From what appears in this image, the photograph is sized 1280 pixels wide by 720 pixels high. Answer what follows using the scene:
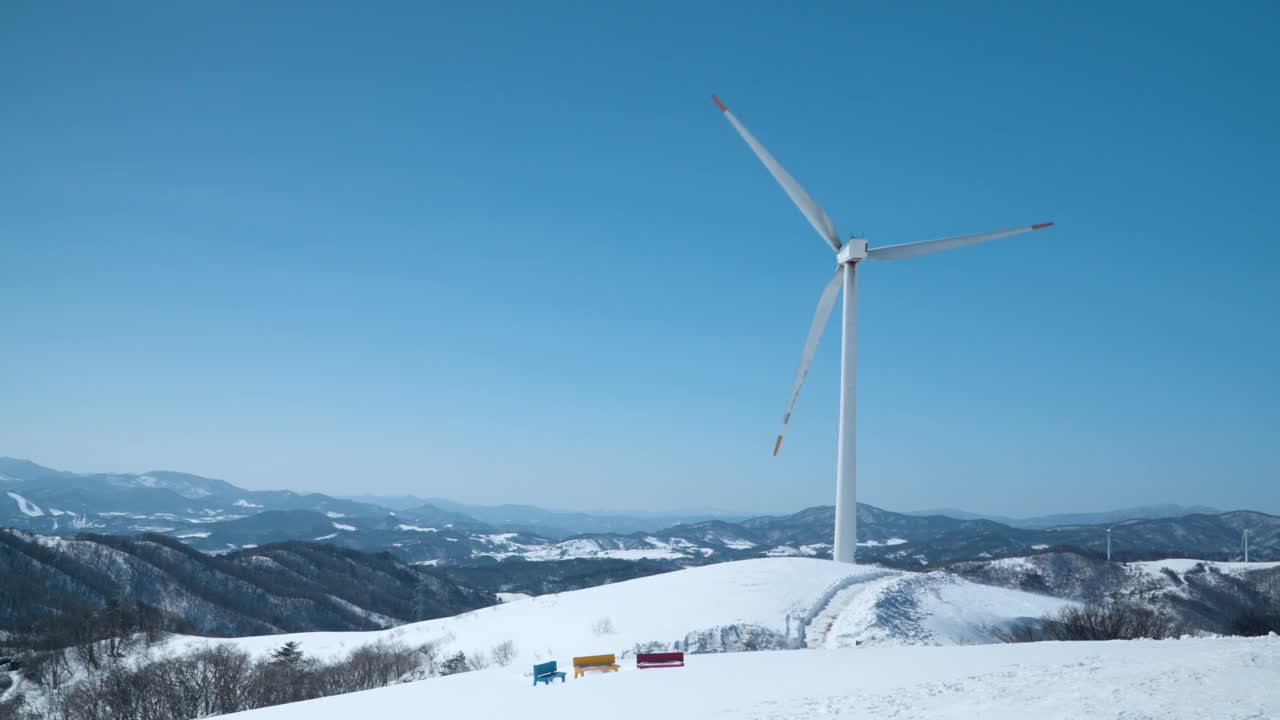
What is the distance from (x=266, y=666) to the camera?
55.7 m

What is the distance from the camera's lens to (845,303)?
43.9 meters

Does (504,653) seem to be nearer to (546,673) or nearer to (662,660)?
(662,660)

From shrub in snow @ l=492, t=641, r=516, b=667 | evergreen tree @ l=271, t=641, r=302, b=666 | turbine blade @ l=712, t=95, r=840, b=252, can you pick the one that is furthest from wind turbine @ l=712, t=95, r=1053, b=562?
evergreen tree @ l=271, t=641, r=302, b=666

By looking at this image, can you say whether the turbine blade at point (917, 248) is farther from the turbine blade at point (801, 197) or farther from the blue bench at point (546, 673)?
the blue bench at point (546, 673)

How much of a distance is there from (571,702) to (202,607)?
19714 centimetres

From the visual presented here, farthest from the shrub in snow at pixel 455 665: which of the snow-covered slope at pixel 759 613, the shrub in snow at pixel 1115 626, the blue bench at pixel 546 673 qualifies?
the shrub in snow at pixel 1115 626

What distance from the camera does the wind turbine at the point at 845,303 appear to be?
138 feet

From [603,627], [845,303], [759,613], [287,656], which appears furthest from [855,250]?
[287,656]

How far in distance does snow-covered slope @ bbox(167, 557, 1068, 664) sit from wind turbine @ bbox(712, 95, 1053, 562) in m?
3.90

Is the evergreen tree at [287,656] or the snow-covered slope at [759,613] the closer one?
the snow-covered slope at [759,613]

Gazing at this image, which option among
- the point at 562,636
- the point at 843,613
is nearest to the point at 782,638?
the point at 843,613

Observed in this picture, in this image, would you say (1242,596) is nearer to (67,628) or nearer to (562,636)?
(562,636)

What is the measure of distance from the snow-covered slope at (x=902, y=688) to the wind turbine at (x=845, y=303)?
18.2 metres

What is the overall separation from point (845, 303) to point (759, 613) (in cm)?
1814
